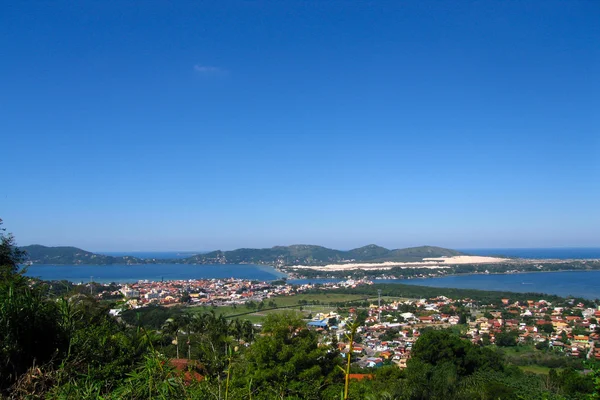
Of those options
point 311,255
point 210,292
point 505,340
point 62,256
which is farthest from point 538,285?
point 62,256

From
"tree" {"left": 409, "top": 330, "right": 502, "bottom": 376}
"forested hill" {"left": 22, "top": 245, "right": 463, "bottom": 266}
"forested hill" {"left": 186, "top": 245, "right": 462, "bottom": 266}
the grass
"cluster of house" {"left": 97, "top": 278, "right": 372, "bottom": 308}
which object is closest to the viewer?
"tree" {"left": 409, "top": 330, "right": 502, "bottom": 376}

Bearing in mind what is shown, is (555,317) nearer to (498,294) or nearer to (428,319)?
(428,319)

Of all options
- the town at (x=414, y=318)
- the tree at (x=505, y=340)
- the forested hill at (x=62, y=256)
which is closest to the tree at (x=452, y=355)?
the town at (x=414, y=318)

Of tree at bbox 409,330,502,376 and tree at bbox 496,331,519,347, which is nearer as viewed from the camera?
tree at bbox 409,330,502,376

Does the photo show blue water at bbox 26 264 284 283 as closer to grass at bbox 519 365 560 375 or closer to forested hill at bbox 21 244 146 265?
forested hill at bbox 21 244 146 265

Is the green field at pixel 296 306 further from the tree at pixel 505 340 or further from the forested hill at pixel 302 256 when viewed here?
the forested hill at pixel 302 256

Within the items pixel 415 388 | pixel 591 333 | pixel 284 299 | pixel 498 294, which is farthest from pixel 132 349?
pixel 498 294

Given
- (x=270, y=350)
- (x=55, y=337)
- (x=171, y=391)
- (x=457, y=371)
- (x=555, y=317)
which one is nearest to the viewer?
(x=171, y=391)

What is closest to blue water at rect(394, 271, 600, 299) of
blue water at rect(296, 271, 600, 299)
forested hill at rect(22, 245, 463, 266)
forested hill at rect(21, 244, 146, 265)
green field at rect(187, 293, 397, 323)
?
blue water at rect(296, 271, 600, 299)

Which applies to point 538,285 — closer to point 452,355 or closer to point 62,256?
point 452,355
